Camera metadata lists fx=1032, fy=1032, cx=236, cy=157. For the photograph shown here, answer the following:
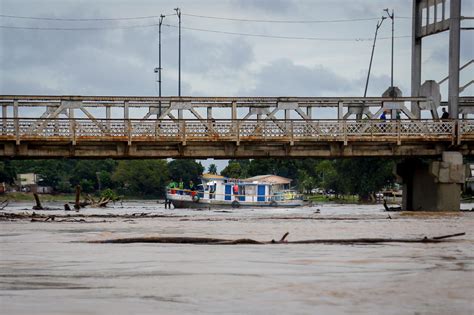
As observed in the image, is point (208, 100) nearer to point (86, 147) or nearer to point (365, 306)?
point (86, 147)

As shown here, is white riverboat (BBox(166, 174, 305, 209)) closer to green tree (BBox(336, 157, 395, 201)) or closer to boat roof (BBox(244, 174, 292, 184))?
boat roof (BBox(244, 174, 292, 184))

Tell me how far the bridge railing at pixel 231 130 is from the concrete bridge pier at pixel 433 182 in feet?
4.36

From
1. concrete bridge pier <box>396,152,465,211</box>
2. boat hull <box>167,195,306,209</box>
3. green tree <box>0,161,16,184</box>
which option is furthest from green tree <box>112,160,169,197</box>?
concrete bridge pier <box>396,152,465,211</box>

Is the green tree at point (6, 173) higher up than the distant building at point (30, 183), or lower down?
higher up

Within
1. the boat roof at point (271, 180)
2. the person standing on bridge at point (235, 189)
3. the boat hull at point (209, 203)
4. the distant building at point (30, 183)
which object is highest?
the boat roof at point (271, 180)

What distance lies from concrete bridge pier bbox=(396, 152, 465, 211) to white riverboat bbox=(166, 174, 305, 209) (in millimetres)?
25091

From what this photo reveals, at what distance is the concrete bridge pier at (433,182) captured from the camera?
48.7 m

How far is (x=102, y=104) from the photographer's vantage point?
49438 millimetres

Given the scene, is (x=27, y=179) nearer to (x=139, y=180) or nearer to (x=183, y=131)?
(x=139, y=180)

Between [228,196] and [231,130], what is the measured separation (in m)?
34.2

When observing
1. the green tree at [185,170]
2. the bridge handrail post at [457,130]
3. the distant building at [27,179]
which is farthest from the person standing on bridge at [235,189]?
the green tree at [185,170]

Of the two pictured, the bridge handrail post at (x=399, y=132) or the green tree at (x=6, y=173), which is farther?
the green tree at (x=6, y=173)

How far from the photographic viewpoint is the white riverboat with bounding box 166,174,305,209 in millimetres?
79500

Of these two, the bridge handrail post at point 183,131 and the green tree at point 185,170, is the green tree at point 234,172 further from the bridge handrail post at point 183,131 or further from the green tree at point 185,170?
the bridge handrail post at point 183,131
